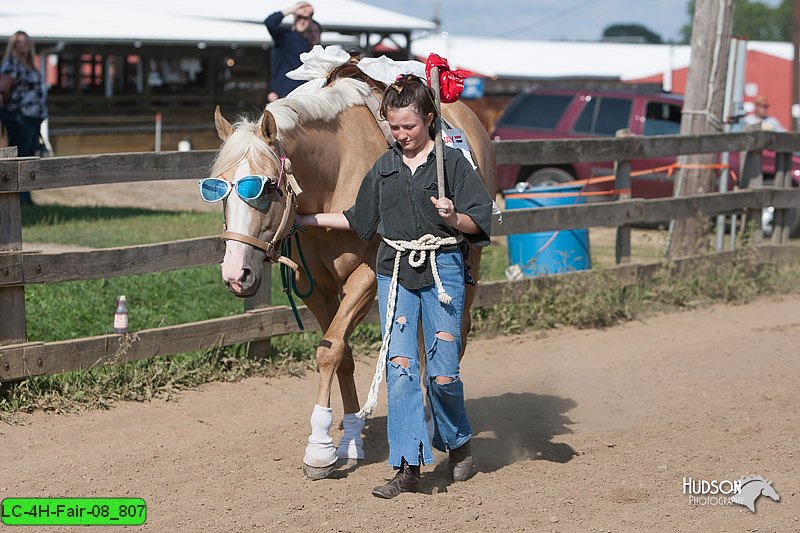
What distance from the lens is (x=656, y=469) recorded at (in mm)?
4961

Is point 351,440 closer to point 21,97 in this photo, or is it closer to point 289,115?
point 289,115

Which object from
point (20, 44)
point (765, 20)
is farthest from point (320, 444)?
point (765, 20)

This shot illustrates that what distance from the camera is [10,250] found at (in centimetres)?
555

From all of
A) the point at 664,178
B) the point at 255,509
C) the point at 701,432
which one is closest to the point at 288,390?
the point at 255,509

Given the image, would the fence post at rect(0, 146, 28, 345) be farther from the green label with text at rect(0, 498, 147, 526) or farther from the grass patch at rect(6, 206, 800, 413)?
the green label with text at rect(0, 498, 147, 526)

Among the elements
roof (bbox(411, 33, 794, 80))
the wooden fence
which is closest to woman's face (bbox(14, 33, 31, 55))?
the wooden fence

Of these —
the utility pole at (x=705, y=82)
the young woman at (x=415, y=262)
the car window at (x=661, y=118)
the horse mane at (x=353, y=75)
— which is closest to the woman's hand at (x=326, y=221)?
the young woman at (x=415, y=262)

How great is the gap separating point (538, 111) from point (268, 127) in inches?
421

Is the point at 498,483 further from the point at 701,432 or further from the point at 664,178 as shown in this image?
the point at 664,178

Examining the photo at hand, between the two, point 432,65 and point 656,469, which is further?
point 656,469

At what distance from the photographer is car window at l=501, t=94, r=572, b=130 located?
570 inches

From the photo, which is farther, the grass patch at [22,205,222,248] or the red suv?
the red suv

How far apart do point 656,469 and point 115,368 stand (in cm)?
307

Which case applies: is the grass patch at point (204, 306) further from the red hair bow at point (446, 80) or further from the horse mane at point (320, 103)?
the red hair bow at point (446, 80)
